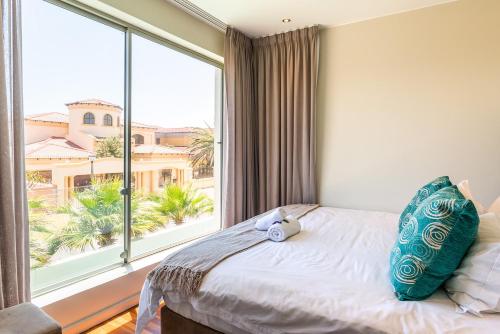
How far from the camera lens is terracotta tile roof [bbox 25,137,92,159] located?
197 cm

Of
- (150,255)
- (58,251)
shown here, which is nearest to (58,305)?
(58,251)

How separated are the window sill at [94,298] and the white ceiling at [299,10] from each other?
237 centimetres

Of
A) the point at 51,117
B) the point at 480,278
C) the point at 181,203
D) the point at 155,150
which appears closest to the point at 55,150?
the point at 51,117

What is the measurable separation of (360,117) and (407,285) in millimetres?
2142

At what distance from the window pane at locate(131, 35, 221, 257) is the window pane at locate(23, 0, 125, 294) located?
19 cm

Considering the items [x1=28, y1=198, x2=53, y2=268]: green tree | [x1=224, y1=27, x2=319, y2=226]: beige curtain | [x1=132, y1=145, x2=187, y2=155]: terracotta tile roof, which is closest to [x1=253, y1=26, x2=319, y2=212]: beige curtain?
[x1=224, y1=27, x2=319, y2=226]: beige curtain

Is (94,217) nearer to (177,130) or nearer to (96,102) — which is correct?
(96,102)

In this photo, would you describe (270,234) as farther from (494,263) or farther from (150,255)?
(150,255)

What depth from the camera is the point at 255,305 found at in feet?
4.18

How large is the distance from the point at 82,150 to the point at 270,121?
193 centimetres

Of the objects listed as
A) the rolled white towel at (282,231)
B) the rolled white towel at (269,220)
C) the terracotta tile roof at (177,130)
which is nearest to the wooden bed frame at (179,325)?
the rolled white towel at (282,231)

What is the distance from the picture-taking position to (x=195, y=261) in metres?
1.55

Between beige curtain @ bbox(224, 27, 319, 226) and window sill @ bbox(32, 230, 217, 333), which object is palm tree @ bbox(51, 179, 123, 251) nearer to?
window sill @ bbox(32, 230, 217, 333)

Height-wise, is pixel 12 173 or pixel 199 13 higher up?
pixel 199 13
